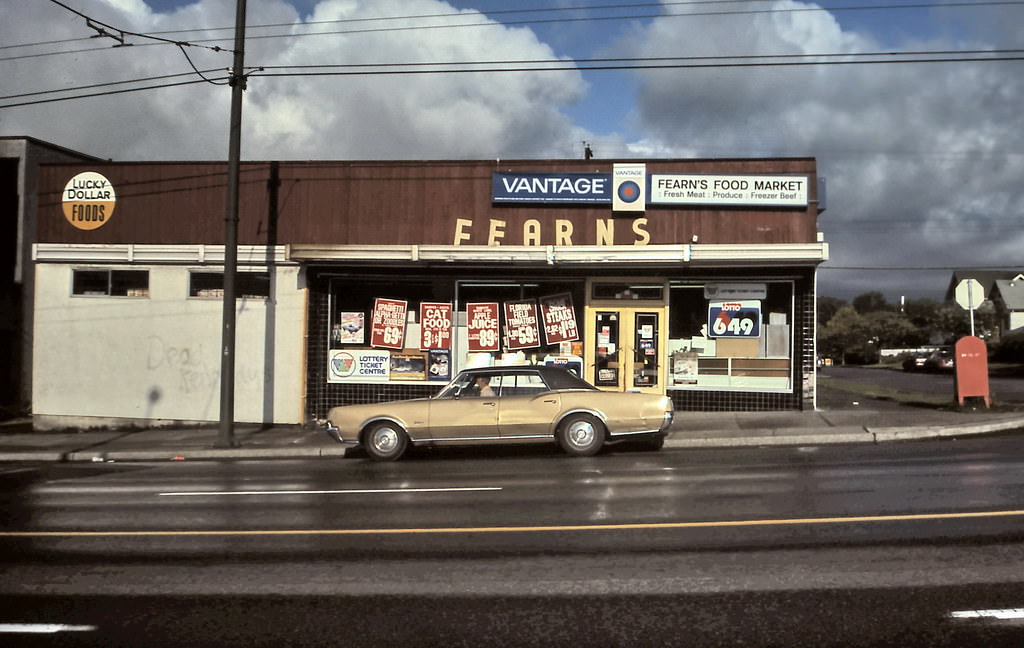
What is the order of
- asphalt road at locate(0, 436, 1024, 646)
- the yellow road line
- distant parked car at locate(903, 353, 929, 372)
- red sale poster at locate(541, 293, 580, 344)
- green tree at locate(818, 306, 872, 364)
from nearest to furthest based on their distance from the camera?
asphalt road at locate(0, 436, 1024, 646) < the yellow road line < red sale poster at locate(541, 293, 580, 344) < distant parked car at locate(903, 353, 929, 372) < green tree at locate(818, 306, 872, 364)

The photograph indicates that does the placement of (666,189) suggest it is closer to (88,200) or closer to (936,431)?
(936,431)

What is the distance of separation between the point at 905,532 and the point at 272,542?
17.7 ft

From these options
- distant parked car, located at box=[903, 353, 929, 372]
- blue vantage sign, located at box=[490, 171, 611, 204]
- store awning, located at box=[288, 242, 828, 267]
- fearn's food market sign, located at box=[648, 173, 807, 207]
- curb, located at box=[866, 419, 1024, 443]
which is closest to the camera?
curb, located at box=[866, 419, 1024, 443]

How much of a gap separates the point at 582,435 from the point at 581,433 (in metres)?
0.03

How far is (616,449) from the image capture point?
1325 centimetres

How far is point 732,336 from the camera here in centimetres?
1689

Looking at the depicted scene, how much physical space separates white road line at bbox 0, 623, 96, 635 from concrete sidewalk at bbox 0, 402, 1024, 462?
363 inches

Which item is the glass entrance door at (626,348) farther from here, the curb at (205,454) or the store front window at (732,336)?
the curb at (205,454)

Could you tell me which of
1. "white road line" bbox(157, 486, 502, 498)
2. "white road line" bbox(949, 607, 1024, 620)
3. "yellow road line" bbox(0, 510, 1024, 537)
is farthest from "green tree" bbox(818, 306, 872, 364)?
"white road line" bbox(949, 607, 1024, 620)

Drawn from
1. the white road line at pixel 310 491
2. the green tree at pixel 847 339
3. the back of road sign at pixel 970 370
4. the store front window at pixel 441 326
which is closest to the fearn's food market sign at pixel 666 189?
the store front window at pixel 441 326

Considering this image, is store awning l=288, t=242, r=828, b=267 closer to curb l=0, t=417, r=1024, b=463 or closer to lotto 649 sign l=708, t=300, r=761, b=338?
lotto 649 sign l=708, t=300, r=761, b=338

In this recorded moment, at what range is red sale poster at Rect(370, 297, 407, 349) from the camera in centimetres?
1803

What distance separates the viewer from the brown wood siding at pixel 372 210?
55.3 ft

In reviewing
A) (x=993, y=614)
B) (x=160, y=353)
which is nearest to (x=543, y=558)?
(x=993, y=614)
